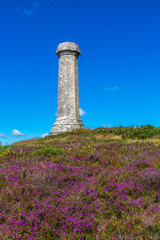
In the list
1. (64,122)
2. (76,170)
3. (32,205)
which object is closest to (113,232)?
(32,205)

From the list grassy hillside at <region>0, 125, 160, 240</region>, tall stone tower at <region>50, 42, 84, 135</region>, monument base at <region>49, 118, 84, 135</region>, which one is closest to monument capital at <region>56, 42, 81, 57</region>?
tall stone tower at <region>50, 42, 84, 135</region>

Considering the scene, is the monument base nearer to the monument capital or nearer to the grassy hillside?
the monument capital

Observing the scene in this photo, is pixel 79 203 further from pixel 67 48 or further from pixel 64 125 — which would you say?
pixel 67 48

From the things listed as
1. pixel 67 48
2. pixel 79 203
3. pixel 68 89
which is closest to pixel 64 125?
pixel 68 89

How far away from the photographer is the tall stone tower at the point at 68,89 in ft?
79.2

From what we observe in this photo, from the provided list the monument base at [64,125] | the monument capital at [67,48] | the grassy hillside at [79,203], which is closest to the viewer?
the grassy hillside at [79,203]

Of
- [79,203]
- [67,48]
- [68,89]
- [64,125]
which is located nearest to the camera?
[79,203]

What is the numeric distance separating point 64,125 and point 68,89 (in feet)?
→ 14.4

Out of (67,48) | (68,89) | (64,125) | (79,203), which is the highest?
(67,48)

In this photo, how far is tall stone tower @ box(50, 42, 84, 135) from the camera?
24.1 meters

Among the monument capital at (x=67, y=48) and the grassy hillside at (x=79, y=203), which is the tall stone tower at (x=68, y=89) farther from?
the grassy hillside at (x=79, y=203)

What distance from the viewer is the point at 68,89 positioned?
80.8 feet

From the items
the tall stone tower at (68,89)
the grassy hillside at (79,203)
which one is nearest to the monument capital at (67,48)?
the tall stone tower at (68,89)

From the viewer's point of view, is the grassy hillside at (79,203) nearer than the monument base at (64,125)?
Yes
